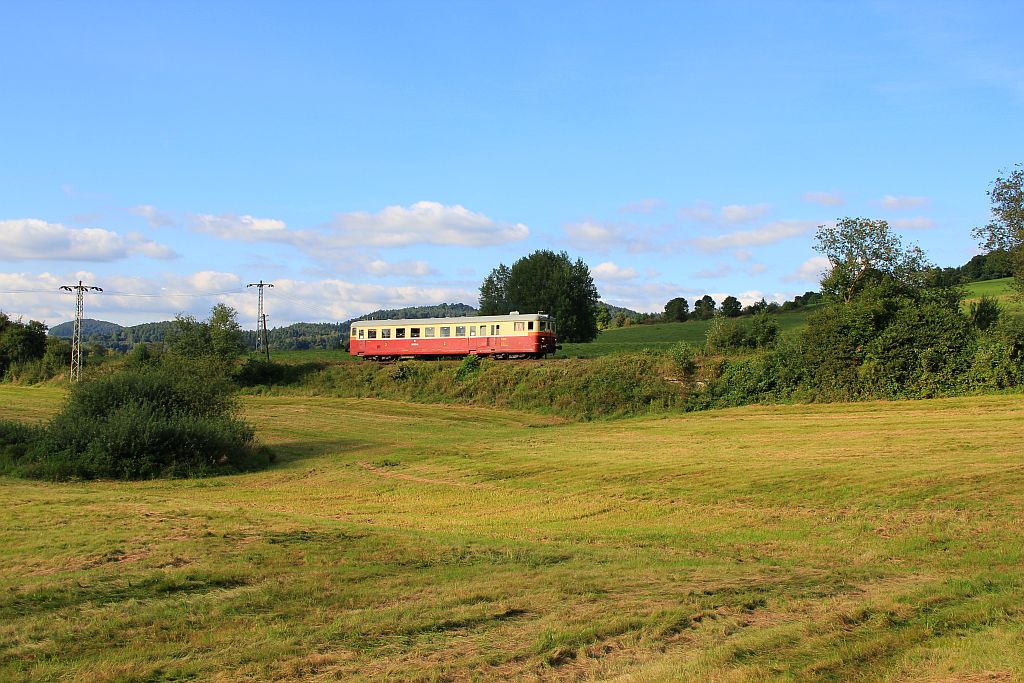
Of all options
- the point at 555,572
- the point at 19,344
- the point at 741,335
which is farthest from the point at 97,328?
the point at 555,572

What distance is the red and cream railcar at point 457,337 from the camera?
52688mm

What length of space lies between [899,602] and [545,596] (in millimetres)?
3337

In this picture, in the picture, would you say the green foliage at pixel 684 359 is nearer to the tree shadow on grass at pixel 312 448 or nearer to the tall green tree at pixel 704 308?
the tree shadow on grass at pixel 312 448

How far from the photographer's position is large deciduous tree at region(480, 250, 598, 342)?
273 feet

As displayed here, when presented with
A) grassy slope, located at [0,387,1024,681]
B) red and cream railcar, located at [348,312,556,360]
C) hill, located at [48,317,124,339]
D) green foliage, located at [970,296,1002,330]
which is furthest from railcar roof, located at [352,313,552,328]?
hill, located at [48,317,124,339]

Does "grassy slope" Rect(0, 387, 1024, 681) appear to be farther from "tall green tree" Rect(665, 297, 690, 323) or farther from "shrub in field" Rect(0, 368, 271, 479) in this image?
"tall green tree" Rect(665, 297, 690, 323)

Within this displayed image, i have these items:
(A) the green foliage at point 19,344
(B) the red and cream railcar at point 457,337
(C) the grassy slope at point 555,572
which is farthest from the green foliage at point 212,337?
(C) the grassy slope at point 555,572

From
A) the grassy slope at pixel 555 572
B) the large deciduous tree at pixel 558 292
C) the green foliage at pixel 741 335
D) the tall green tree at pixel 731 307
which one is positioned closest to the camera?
the grassy slope at pixel 555 572

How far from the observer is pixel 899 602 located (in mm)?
8031

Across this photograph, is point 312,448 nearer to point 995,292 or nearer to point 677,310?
point 995,292

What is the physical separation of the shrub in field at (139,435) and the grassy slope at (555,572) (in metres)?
2.78

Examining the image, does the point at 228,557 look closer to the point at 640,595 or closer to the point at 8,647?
the point at 8,647

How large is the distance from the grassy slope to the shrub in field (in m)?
2.78

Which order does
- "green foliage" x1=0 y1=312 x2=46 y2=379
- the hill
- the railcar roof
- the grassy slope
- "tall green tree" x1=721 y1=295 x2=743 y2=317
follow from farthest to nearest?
the hill, "tall green tree" x1=721 y1=295 x2=743 y2=317, "green foliage" x1=0 y1=312 x2=46 y2=379, the railcar roof, the grassy slope
